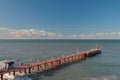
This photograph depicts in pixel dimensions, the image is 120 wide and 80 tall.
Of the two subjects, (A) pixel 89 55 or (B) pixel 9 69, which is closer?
(B) pixel 9 69

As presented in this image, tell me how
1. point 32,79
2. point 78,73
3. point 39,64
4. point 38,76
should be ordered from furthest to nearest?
point 39,64, point 78,73, point 38,76, point 32,79

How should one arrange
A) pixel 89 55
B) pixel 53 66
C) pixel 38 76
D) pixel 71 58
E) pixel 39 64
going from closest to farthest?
pixel 38 76 < pixel 39 64 < pixel 53 66 < pixel 71 58 < pixel 89 55

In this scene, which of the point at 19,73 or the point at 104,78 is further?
the point at 19,73

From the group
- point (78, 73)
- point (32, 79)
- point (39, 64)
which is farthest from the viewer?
point (39, 64)

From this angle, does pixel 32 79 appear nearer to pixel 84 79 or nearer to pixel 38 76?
pixel 38 76

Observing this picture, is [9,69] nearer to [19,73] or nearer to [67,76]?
[19,73]

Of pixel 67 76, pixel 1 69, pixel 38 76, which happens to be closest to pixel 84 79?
pixel 67 76

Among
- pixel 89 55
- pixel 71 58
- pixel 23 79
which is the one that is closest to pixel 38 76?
pixel 23 79

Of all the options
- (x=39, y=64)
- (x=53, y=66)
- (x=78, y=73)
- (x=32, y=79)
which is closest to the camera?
(x=32, y=79)

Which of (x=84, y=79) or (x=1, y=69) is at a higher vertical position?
(x=1, y=69)
